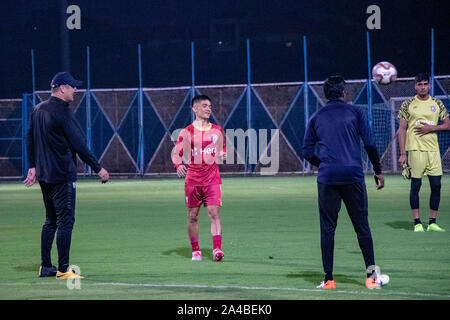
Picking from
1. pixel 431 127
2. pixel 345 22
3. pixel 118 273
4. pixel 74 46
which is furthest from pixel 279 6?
pixel 118 273

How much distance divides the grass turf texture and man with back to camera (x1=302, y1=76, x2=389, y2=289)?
366 millimetres

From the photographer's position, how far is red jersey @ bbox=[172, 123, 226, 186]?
10555 millimetres

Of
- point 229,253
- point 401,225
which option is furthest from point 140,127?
point 229,253

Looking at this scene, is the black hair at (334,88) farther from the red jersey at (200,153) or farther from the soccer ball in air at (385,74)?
the soccer ball in air at (385,74)

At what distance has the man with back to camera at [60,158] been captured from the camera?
29.8ft

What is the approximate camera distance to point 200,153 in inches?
416

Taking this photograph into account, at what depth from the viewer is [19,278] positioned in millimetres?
9086

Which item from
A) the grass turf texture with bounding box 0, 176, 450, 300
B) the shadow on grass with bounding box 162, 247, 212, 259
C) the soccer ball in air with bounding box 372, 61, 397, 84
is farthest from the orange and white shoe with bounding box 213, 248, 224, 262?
the soccer ball in air with bounding box 372, 61, 397, 84

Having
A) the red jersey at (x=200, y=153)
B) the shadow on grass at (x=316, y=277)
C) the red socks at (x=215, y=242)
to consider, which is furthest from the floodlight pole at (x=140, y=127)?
the shadow on grass at (x=316, y=277)

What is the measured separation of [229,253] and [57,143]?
118 inches

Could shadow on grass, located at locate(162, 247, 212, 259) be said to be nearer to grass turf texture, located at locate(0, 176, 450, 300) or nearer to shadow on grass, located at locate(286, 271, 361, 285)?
grass turf texture, located at locate(0, 176, 450, 300)

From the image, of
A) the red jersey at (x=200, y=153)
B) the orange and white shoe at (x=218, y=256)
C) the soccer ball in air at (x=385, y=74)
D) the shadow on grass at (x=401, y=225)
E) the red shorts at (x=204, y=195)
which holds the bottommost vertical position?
the shadow on grass at (x=401, y=225)

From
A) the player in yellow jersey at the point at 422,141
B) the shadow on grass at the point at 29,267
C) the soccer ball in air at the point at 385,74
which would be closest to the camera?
the shadow on grass at the point at 29,267

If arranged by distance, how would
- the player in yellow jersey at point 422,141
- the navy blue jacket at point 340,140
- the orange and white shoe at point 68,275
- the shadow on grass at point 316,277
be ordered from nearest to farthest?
the navy blue jacket at point 340,140, the shadow on grass at point 316,277, the orange and white shoe at point 68,275, the player in yellow jersey at point 422,141
